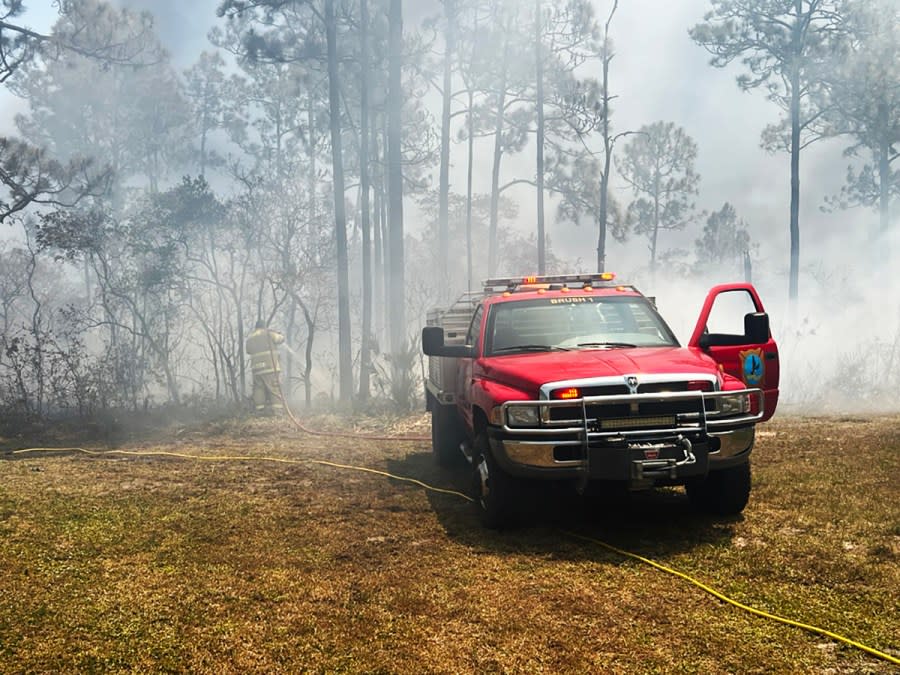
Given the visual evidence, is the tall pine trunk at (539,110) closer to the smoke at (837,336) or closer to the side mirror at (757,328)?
the smoke at (837,336)

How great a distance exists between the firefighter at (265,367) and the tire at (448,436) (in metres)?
6.48

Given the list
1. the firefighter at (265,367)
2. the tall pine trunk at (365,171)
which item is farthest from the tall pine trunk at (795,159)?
the firefighter at (265,367)

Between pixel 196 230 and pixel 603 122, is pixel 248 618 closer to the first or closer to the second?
pixel 196 230

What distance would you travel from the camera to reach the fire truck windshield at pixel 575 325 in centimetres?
621

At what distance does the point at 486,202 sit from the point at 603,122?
644 inches

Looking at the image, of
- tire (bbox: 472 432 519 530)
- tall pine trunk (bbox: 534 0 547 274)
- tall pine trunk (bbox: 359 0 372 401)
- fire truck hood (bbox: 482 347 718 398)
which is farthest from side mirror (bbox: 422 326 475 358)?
tall pine trunk (bbox: 534 0 547 274)

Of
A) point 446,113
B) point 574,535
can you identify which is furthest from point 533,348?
point 446,113

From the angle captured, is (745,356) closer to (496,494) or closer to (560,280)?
(560,280)

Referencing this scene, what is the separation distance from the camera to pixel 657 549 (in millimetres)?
5078

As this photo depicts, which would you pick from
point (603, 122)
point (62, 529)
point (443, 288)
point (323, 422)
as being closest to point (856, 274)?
point (603, 122)

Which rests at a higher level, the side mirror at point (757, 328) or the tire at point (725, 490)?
the side mirror at point (757, 328)

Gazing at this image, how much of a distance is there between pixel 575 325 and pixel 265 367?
9.63 m

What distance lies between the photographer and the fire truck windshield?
6.21 meters

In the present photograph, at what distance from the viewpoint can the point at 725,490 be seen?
562 cm
